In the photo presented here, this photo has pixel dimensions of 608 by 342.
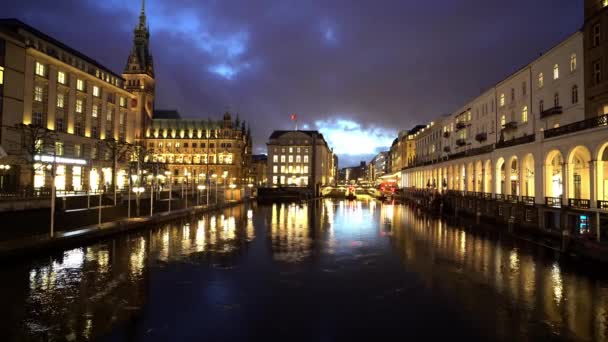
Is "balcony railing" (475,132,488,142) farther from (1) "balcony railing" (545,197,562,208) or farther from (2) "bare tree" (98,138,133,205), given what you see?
(2) "bare tree" (98,138,133,205)

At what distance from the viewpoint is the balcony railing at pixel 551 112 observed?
145 feet

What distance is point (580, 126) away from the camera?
33094 millimetres

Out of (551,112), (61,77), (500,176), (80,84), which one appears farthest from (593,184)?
(80,84)

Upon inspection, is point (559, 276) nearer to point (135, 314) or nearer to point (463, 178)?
point (135, 314)

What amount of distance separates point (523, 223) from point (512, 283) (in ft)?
75.2

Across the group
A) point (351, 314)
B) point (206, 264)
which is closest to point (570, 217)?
point (351, 314)

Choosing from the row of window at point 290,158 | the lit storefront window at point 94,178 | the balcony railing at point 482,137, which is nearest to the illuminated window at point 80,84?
the lit storefront window at point 94,178

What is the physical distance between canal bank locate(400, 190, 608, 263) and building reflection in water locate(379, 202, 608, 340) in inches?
66.4

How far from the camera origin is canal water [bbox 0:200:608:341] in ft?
44.4

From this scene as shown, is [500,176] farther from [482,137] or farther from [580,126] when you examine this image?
[580,126]

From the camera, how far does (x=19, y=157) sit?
55.2 m

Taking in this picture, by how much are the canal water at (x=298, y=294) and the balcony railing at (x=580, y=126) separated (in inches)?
444

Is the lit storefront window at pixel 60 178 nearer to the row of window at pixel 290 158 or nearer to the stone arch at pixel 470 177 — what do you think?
the stone arch at pixel 470 177

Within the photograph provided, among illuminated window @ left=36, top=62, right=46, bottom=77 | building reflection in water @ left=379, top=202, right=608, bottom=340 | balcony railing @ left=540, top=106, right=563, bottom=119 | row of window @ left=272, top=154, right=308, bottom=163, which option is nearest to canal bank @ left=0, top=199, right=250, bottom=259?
building reflection in water @ left=379, top=202, right=608, bottom=340
